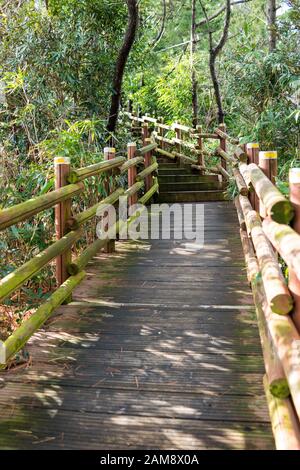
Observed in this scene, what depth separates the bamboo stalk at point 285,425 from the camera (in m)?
1.63

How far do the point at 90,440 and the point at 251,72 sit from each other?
6.08 m

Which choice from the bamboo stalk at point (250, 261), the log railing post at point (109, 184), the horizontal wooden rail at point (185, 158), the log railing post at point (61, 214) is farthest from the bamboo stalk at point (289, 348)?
the horizontal wooden rail at point (185, 158)

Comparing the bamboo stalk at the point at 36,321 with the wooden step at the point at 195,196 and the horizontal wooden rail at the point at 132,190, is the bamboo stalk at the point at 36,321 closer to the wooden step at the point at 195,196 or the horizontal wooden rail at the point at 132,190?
the horizontal wooden rail at the point at 132,190

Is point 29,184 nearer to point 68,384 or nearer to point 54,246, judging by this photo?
point 54,246

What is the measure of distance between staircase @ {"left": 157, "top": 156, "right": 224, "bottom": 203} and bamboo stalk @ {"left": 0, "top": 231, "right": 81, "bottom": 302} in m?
4.99

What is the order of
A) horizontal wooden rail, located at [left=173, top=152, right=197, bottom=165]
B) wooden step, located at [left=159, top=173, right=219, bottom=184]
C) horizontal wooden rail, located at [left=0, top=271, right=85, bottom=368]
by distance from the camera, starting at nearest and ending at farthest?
horizontal wooden rail, located at [left=0, top=271, right=85, bottom=368], wooden step, located at [left=159, top=173, right=219, bottom=184], horizontal wooden rail, located at [left=173, top=152, right=197, bottom=165]

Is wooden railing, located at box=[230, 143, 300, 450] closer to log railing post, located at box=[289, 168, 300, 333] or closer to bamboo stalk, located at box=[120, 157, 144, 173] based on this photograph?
log railing post, located at box=[289, 168, 300, 333]

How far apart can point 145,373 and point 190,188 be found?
21.5 ft

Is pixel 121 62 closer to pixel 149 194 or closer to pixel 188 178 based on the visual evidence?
pixel 149 194

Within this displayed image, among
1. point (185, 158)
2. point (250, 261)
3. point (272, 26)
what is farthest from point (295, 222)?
point (185, 158)

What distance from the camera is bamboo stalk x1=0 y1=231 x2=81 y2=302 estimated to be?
2.50 metres

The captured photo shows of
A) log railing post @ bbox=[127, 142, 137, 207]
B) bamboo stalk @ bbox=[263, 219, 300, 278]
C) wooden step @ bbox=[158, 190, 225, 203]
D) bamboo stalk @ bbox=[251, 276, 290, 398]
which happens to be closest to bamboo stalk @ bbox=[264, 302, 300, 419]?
bamboo stalk @ bbox=[251, 276, 290, 398]
